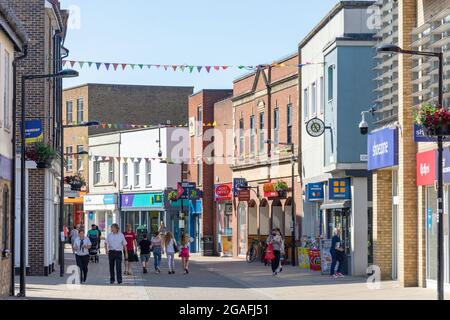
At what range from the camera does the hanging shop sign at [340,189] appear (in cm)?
4034

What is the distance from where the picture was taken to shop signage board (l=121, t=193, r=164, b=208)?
247ft

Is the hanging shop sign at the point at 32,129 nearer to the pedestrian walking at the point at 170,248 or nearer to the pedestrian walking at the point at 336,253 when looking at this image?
the pedestrian walking at the point at 336,253

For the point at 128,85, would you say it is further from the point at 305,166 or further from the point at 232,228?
the point at 305,166

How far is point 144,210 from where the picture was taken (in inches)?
3081

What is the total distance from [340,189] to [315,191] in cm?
450

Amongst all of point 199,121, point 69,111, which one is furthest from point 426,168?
point 69,111

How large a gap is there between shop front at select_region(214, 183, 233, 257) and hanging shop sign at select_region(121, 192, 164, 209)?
869 centimetres

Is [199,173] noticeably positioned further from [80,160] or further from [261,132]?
[80,160]

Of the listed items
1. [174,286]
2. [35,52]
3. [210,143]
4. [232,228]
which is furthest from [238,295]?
[210,143]

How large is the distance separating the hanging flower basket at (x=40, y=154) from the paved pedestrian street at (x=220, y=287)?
3833mm

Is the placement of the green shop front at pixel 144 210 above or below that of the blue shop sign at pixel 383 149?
below

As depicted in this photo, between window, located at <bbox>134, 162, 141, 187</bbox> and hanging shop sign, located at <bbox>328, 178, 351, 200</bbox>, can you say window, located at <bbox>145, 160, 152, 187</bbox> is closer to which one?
window, located at <bbox>134, 162, 141, 187</bbox>

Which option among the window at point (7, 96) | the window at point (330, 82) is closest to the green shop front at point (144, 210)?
the window at point (330, 82)

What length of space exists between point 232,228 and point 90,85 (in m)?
28.4
